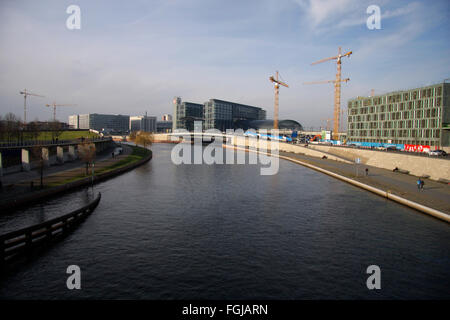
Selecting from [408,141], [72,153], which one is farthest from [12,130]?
[408,141]

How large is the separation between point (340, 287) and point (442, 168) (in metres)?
32.2

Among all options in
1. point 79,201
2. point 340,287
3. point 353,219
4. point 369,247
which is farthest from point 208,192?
point 340,287

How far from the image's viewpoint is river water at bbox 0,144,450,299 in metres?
13.9

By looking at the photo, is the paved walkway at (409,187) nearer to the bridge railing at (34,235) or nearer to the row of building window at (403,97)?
the bridge railing at (34,235)

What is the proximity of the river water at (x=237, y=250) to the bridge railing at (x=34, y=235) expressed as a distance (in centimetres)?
86

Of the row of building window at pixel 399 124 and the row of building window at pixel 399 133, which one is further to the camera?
the row of building window at pixel 399 133

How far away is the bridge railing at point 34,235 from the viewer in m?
15.7

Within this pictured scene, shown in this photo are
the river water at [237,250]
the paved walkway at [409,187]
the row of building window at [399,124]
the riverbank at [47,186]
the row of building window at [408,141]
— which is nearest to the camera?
the river water at [237,250]

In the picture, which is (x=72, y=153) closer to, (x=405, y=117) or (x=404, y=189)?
(x=404, y=189)

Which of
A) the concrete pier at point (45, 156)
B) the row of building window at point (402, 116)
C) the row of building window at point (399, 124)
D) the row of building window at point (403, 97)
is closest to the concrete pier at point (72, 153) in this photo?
the concrete pier at point (45, 156)

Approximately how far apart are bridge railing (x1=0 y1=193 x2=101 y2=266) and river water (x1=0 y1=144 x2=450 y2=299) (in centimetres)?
86

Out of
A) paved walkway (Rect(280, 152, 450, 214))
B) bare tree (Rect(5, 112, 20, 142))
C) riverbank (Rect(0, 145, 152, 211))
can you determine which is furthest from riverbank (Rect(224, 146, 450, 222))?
bare tree (Rect(5, 112, 20, 142))

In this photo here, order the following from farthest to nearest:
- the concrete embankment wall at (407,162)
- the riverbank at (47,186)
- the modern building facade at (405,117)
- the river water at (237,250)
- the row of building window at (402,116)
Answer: the row of building window at (402,116), the modern building facade at (405,117), the concrete embankment wall at (407,162), the riverbank at (47,186), the river water at (237,250)
